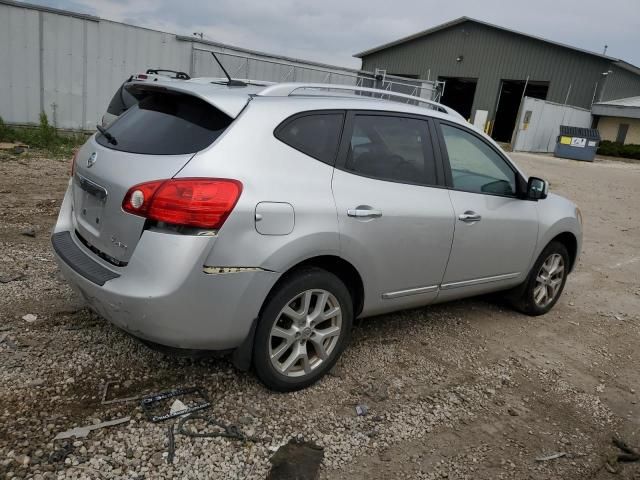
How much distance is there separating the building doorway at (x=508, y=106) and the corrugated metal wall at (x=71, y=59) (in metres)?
26.1

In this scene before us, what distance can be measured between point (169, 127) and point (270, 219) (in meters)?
0.81

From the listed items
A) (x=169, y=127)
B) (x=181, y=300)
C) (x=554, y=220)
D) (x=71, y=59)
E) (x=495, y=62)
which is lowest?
(x=181, y=300)

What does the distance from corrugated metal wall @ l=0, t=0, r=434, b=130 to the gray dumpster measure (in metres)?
16.7

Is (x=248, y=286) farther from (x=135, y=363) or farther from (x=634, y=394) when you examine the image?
(x=634, y=394)

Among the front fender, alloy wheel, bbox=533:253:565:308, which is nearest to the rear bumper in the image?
the front fender

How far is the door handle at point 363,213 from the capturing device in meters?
3.15

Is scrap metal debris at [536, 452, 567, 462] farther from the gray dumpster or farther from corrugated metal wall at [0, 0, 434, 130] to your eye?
the gray dumpster

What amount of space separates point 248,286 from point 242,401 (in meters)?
0.77

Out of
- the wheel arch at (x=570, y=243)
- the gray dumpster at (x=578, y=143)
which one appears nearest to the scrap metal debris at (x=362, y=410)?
the wheel arch at (x=570, y=243)

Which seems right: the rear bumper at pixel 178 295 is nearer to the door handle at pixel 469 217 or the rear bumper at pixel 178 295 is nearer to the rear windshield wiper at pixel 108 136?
the rear windshield wiper at pixel 108 136

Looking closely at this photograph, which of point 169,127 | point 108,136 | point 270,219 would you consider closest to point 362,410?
point 270,219

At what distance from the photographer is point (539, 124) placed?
25.8m

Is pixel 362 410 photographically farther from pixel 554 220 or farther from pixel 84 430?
pixel 554 220

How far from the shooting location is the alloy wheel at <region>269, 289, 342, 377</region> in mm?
3070
